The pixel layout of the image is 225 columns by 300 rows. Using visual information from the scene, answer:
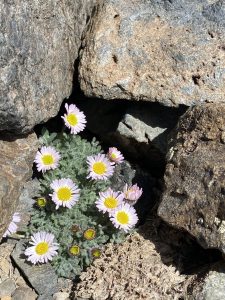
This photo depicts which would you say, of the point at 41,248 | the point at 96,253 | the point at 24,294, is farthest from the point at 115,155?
the point at 24,294

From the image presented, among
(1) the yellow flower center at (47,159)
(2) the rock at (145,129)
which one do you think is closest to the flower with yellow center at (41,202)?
(1) the yellow flower center at (47,159)

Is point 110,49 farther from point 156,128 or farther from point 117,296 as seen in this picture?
point 117,296

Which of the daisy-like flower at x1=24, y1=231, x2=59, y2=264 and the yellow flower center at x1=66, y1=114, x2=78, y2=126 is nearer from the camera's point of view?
the daisy-like flower at x1=24, y1=231, x2=59, y2=264

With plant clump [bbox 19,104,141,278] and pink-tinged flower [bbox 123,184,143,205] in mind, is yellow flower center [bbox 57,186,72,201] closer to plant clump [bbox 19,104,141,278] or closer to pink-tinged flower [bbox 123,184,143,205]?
plant clump [bbox 19,104,141,278]

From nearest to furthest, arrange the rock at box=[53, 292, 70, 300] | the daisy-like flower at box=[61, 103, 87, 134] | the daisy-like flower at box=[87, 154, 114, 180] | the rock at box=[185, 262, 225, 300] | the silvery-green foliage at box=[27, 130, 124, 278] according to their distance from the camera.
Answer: the rock at box=[185, 262, 225, 300]
the rock at box=[53, 292, 70, 300]
the silvery-green foliage at box=[27, 130, 124, 278]
the daisy-like flower at box=[87, 154, 114, 180]
the daisy-like flower at box=[61, 103, 87, 134]

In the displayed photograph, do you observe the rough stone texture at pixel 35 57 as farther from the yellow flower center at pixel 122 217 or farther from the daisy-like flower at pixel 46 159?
the yellow flower center at pixel 122 217

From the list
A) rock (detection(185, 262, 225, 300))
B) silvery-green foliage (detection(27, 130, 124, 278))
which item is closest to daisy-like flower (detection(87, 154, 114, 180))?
silvery-green foliage (detection(27, 130, 124, 278))

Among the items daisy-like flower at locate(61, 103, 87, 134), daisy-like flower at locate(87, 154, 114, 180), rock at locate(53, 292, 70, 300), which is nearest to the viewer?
rock at locate(53, 292, 70, 300)

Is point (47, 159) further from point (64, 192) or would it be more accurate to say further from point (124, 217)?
point (124, 217)
